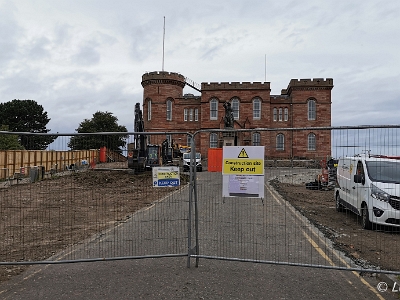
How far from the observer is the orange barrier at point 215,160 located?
19.6 ft

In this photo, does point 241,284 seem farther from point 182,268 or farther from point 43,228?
point 43,228

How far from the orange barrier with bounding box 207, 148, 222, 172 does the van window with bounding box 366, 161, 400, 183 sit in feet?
12.4

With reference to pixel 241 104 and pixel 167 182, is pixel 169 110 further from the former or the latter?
pixel 167 182

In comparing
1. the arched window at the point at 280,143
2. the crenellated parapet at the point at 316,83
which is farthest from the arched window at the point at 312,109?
the arched window at the point at 280,143

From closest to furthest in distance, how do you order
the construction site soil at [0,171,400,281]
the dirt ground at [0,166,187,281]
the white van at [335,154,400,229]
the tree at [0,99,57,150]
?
the construction site soil at [0,171,400,281], the dirt ground at [0,166,187,281], the white van at [335,154,400,229], the tree at [0,99,57,150]

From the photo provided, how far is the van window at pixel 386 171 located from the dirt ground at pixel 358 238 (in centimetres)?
112

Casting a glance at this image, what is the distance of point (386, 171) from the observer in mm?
7766

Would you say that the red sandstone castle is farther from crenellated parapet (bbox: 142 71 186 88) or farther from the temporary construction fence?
the temporary construction fence

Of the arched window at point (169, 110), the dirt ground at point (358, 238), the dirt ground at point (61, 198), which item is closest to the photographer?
the dirt ground at point (358, 238)

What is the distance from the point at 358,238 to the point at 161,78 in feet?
160

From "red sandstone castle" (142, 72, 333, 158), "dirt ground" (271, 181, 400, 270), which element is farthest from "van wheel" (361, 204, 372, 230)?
"red sandstone castle" (142, 72, 333, 158)

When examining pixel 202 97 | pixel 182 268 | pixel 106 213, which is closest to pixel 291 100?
pixel 202 97

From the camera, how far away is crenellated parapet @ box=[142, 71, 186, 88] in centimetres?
5441

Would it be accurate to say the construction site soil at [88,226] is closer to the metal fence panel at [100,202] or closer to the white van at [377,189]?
the metal fence panel at [100,202]
